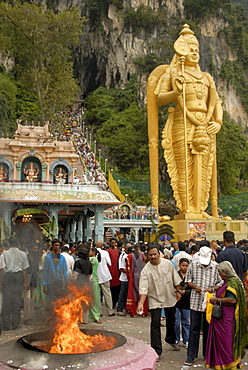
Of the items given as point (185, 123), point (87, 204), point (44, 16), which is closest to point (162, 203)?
point (185, 123)

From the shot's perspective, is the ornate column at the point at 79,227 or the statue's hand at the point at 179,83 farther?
the ornate column at the point at 79,227

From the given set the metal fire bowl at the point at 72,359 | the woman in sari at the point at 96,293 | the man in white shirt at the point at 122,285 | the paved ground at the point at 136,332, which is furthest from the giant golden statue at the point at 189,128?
the metal fire bowl at the point at 72,359

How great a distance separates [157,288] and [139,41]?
37.7m

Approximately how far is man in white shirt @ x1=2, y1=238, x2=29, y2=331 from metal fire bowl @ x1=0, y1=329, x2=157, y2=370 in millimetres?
2478

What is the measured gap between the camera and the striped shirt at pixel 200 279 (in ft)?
14.0

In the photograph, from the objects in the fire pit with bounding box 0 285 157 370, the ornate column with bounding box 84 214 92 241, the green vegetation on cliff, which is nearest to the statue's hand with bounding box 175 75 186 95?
the ornate column with bounding box 84 214 92 241

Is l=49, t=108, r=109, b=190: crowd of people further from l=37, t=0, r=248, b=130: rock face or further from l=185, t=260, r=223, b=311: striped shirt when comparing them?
l=185, t=260, r=223, b=311: striped shirt

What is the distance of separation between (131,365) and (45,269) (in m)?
2.69

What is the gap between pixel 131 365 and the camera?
2.99 meters

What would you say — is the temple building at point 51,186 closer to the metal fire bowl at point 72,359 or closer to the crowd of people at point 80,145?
the crowd of people at point 80,145

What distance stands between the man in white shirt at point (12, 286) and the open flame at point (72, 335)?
2.14 meters

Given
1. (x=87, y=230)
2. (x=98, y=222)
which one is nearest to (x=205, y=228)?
(x=98, y=222)

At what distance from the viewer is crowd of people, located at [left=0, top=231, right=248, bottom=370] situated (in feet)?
12.2

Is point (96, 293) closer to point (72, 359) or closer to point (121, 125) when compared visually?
point (72, 359)
